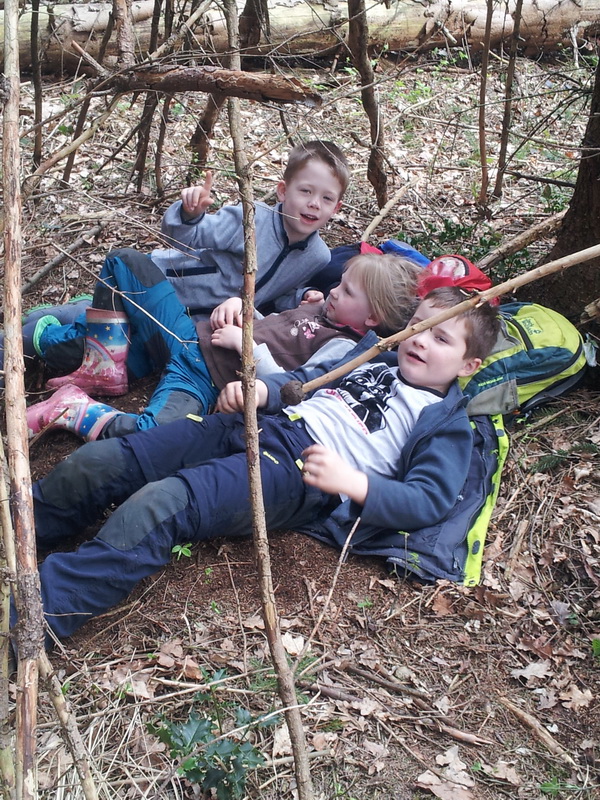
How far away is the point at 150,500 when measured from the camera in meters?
2.66

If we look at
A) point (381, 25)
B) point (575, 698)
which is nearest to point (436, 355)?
point (575, 698)

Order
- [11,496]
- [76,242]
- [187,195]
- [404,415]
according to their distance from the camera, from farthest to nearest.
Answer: [76,242], [187,195], [404,415], [11,496]

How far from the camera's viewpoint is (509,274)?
169 inches

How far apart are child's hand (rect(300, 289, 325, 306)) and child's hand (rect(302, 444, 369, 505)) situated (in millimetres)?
1489

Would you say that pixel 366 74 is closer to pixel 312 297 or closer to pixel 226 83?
pixel 312 297

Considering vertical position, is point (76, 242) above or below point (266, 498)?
above

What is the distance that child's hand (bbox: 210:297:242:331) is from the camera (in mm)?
3639

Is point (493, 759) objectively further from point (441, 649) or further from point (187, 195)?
point (187, 195)

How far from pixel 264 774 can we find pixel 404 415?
155 centimetres

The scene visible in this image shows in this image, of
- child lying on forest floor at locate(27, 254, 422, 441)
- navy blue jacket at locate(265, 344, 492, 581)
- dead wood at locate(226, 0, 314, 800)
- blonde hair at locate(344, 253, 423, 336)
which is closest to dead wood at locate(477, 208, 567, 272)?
child lying on forest floor at locate(27, 254, 422, 441)

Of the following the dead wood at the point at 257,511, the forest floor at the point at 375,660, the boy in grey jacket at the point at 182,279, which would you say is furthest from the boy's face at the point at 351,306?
the dead wood at the point at 257,511

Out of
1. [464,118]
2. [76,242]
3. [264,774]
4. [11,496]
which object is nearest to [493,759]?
[264,774]

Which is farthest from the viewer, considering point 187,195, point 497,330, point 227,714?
point 187,195

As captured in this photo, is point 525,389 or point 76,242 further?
point 76,242
